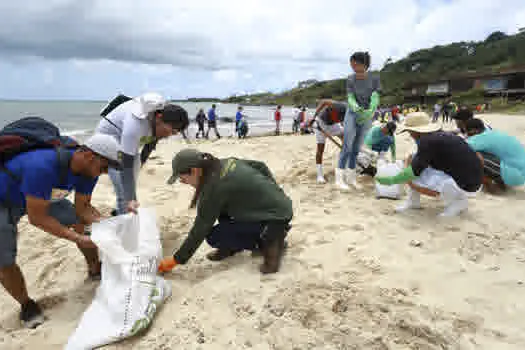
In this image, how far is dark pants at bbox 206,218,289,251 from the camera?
2338 mm

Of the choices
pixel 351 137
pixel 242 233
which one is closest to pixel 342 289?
pixel 242 233

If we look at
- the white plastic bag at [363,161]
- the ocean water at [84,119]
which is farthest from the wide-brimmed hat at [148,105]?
the white plastic bag at [363,161]

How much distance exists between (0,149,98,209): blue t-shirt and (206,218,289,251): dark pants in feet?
3.37

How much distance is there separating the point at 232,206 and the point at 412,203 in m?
2.17

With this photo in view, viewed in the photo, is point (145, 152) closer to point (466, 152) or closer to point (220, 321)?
point (220, 321)

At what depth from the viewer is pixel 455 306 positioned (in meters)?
1.84

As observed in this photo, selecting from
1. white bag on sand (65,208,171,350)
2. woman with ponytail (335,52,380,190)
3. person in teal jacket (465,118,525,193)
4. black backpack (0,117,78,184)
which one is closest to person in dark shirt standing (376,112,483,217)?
woman with ponytail (335,52,380,190)

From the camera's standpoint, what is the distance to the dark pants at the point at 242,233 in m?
2.34

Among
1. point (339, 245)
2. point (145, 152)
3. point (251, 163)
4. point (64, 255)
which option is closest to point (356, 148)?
point (339, 245)

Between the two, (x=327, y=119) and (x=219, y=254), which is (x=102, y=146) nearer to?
(x=219, y=254)

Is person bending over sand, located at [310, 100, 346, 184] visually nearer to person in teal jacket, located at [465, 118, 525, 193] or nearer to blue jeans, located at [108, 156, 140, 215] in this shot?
person in teal jacket, located at [465, 118, 525, 193]

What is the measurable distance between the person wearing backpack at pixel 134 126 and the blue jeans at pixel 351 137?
7.78 feet

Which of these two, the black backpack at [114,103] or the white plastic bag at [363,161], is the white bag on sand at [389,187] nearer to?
the white plastic bag at [363,161]

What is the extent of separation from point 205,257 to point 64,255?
142 centimetres
